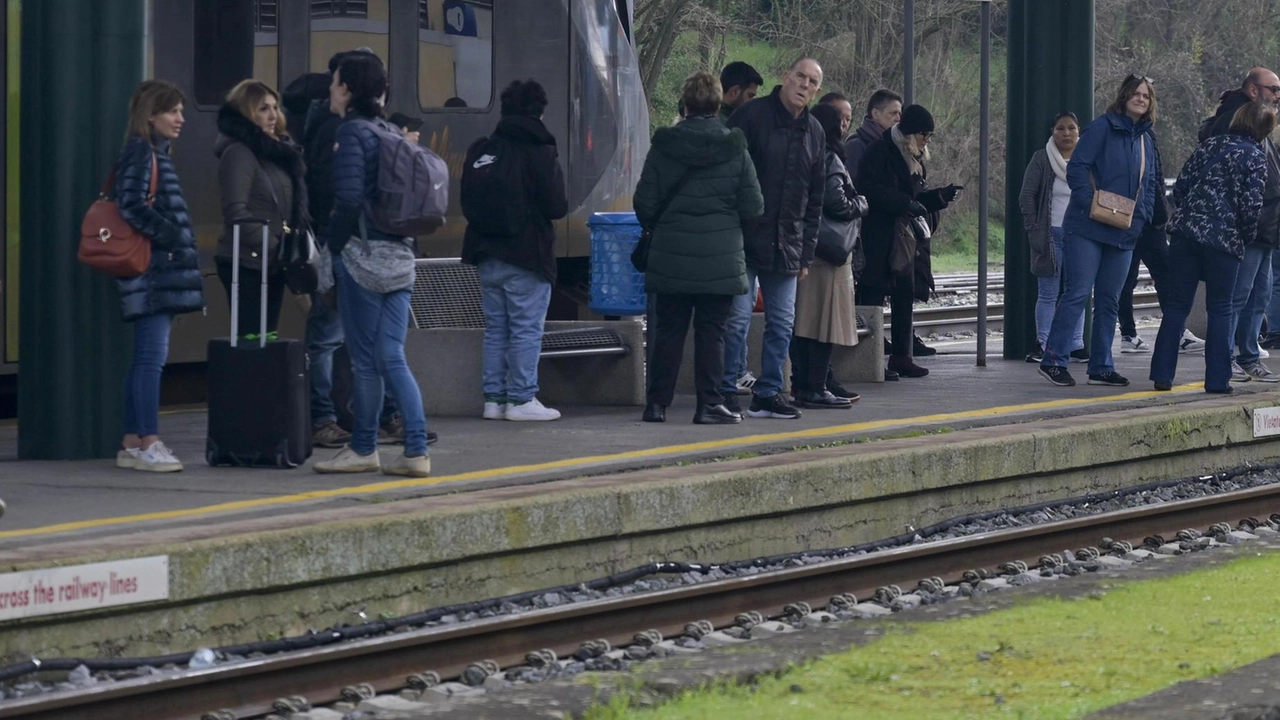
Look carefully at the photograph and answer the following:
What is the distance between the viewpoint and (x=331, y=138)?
8781 millimetres

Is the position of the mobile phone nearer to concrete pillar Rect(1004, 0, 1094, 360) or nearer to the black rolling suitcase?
the black rolling suitcase

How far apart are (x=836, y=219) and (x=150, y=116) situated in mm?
3944

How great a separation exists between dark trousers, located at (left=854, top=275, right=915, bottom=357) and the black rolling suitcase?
4.92 meters

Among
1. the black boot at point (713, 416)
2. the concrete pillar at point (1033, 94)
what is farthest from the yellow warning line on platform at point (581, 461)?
the concrete pillar at point (1033, 94)

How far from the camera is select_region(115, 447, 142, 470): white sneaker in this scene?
830cm

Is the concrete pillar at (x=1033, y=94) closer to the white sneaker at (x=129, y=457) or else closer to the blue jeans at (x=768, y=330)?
the blue jeans at (x=768, y=330)

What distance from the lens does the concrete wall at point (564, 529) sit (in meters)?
6.16

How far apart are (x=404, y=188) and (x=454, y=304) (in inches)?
128

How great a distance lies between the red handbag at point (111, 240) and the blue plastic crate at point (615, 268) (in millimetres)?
3368

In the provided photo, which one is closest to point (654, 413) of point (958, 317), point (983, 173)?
point (983, 173)

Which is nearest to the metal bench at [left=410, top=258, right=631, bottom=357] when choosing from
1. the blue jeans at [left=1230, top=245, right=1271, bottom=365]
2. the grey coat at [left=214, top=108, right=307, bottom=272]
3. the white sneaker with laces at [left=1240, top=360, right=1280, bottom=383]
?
the grey coat at [left=214, top=108, right=307, bottom=272]

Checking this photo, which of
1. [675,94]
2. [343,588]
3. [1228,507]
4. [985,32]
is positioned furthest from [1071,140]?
[675,94]

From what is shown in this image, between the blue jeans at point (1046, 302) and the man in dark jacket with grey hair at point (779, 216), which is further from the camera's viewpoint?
the blue jeans at point (1046, 302)

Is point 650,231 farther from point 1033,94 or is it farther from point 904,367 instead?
point 1033,94
